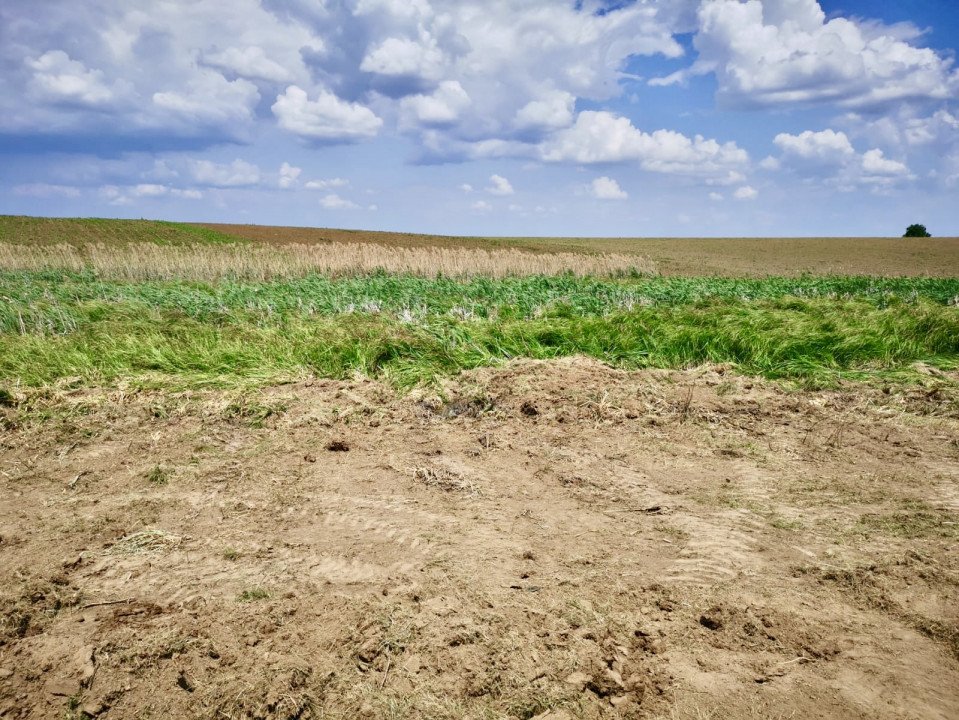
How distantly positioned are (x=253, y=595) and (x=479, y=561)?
107 centimetres

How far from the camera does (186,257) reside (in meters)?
19.0

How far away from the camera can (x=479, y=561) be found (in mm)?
2748

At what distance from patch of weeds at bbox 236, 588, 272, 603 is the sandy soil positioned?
0.07 feet

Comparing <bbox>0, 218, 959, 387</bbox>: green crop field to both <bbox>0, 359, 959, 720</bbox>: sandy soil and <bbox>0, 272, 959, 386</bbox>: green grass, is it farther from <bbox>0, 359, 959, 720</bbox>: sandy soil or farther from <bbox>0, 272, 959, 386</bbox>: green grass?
<bbox>0, 359, 959, 720</bbox>: sandy soil

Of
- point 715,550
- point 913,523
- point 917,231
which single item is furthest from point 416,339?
point 917,231

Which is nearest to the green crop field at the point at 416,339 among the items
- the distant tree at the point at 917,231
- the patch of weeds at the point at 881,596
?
the patch of weeds at the point at 881,596

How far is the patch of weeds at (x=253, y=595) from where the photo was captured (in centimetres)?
248

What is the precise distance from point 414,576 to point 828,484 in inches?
110

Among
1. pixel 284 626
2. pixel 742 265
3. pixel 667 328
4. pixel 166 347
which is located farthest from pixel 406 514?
pixel 742 265

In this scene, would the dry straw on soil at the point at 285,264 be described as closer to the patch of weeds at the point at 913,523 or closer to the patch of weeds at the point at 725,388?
the patch of weeds at the point at 725,388

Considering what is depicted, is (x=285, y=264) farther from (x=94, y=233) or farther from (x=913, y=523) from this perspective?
(x=94, y=233)

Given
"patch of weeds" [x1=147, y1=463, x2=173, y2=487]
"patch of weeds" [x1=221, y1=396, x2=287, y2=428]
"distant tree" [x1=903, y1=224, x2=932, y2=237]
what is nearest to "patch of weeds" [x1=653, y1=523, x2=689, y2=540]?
"patch of weeds" [x1=147, y1=463, x2=173, y2=487]

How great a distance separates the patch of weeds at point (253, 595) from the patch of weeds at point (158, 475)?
1.49 metres

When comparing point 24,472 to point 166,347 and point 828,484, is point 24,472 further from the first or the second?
point 828,484
